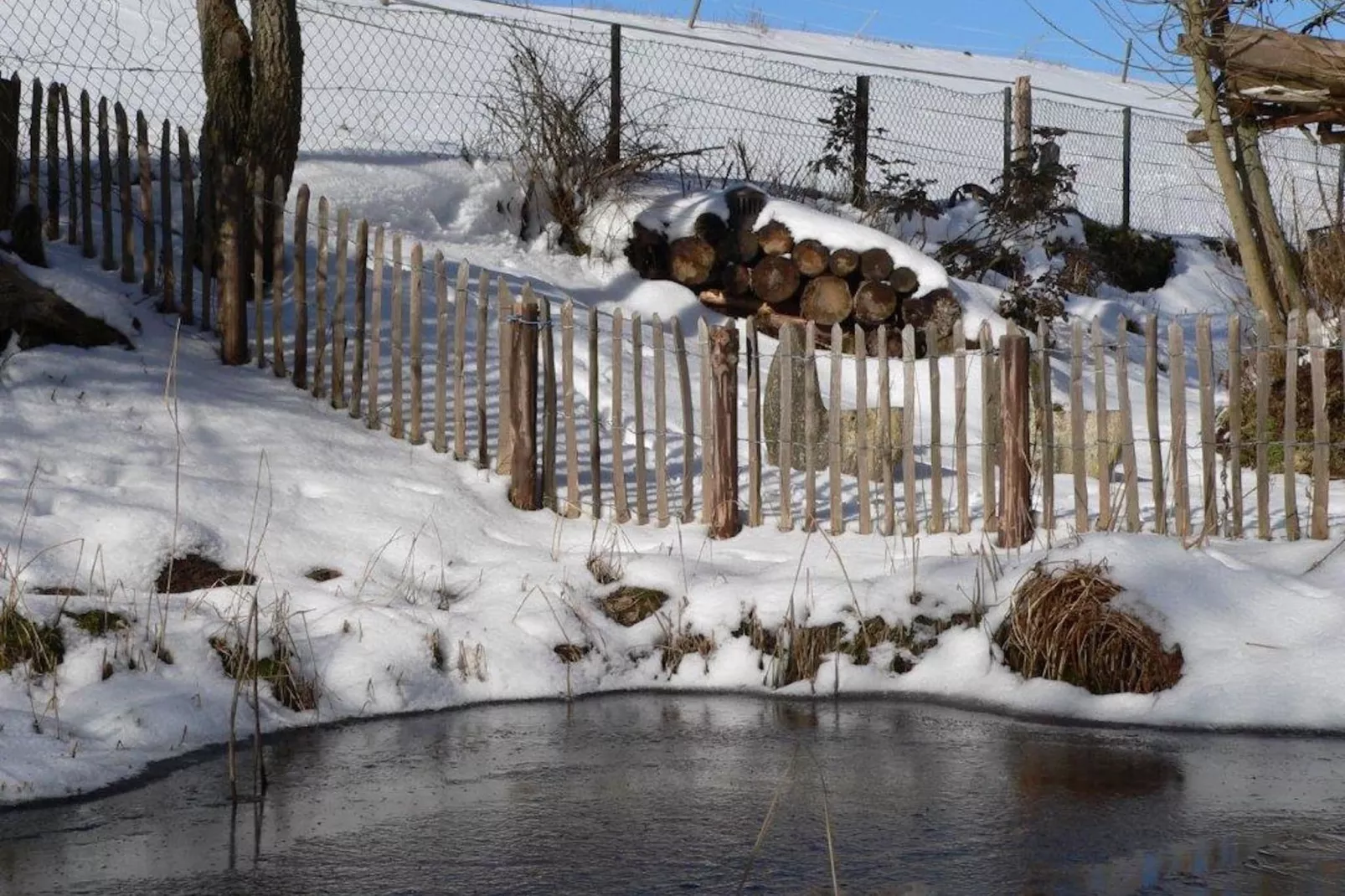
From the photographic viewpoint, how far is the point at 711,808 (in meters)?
4.37

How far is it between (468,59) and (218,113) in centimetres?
1675

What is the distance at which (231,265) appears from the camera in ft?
29.4

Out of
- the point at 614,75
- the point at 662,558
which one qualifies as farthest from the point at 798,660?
the point at 614,75

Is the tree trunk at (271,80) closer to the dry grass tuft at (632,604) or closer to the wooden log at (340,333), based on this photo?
the wooden log at (340,333)

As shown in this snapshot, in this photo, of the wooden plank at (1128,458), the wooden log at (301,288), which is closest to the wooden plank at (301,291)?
the wooden log at (301,288)

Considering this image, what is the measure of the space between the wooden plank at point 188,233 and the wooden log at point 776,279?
4382 millimetres

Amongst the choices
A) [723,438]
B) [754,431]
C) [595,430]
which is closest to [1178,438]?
[754,431]

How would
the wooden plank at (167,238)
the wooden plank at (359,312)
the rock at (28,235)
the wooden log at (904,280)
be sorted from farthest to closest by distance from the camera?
1. the wooden log at (904,280)
2. the wooden plank at (167,238)
3. the rock at (28,235)
4. the wooden plank at (359,312)

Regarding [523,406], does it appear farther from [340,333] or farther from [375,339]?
[340,333]

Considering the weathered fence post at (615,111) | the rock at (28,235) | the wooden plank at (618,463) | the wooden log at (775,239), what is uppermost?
the weathered fence post at (615,111)

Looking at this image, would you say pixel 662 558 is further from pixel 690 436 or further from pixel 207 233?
pixel 207 233

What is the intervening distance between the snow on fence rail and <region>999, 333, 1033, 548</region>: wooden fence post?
2 cm

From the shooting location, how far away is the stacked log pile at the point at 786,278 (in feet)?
40.1

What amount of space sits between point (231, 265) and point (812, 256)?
16.3ft
